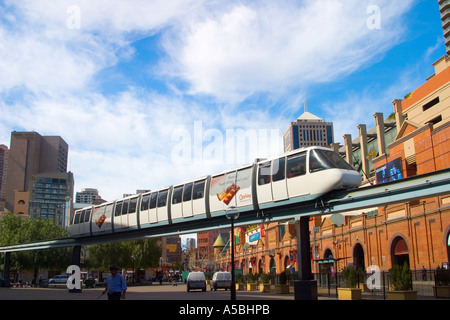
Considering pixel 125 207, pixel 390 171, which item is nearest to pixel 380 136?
pixel 390 171

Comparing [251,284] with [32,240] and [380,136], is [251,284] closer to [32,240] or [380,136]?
[380,136]

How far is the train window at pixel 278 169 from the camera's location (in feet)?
65.0

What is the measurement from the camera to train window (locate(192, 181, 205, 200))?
2480 cm

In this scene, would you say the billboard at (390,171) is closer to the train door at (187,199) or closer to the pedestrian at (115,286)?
the train door at (187,199)

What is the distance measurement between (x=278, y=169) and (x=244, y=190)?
2580mm

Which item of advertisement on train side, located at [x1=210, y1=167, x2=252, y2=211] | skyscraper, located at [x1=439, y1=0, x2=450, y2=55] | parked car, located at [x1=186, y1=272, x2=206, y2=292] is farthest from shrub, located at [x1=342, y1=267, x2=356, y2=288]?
skyscraper, located at [x1=439, y1=0, x2=450, y2=55]

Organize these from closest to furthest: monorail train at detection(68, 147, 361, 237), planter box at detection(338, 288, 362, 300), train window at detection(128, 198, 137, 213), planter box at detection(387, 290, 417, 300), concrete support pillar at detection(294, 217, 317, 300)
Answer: monorail train at detection(68, 147, 361, 237)
planter box at detection(387, 290, 417, 300)
concrete support pillar at detection(294, 217, 317, 300)
planter box at detection(338, 288, 362, 300)
train window at detection(128, 198, 137, 213)

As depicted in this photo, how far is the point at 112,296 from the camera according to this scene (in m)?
11.5

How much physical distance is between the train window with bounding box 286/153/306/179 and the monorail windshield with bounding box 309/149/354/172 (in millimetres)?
416

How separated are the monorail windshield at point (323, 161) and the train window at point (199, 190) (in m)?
8.04

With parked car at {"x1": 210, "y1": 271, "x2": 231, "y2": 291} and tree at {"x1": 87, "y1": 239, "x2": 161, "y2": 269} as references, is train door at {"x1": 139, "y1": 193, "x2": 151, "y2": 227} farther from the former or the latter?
tree at {"x1": 87, "y1": 239, "x2": 161, "y2": 269}
